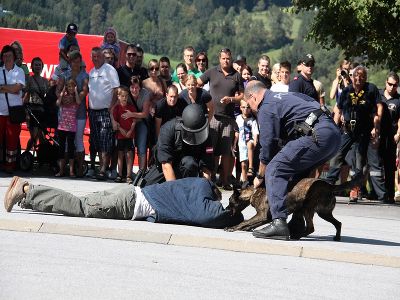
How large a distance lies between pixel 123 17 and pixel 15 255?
151m

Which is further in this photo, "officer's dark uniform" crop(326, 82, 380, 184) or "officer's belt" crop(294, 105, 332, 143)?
"officer's dark uniform" crop(326, 82, 380, 184)

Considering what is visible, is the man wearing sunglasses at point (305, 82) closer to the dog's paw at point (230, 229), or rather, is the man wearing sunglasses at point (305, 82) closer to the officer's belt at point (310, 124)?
the dog's paw at point (230, 229)

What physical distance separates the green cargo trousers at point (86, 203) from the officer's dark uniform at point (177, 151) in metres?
0.85

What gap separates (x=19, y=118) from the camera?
1744 centimetres

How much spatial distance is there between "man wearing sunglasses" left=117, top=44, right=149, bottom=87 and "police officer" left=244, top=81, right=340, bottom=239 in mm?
7839

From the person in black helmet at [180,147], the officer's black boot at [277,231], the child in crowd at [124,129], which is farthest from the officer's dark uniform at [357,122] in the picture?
the officer's black boot at [277,231]

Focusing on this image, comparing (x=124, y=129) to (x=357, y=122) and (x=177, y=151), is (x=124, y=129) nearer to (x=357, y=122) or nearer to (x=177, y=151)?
(x=357, y=122)

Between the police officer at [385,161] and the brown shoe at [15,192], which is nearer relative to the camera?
the brown shoe at [15,192]

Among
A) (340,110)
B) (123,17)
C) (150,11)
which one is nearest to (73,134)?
(340,110)

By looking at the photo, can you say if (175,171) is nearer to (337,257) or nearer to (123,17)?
(337,257)

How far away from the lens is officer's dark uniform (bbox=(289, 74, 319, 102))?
16578mm

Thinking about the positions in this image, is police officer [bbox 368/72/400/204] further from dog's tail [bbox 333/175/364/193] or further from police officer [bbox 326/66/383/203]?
dog's tail [bbox 333/175/364/193]

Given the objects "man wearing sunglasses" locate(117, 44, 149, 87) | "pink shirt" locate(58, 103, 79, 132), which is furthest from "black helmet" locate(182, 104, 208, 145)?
"man wearing sunglasses" locate(117, 44, 149, 87)

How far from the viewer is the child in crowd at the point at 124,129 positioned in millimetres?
17531
